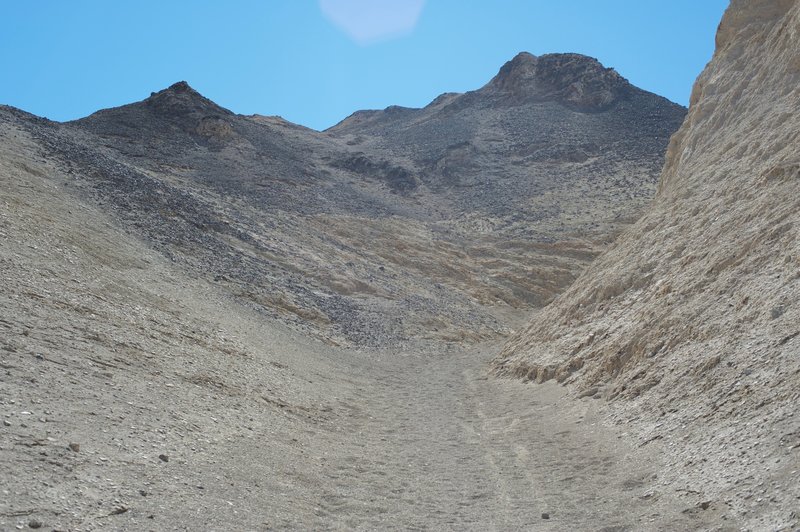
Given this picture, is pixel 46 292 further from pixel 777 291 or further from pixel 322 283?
pixel 322 283

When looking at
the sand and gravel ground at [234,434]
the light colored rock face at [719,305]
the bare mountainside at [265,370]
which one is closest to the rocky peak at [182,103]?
the bare mountainside at [265,370]

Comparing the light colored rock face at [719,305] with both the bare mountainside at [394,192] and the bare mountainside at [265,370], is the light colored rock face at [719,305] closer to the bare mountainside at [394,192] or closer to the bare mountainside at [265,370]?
the bare mountainside at [265,370]

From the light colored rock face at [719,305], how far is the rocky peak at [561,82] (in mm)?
47918

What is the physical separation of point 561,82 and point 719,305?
63758 mm

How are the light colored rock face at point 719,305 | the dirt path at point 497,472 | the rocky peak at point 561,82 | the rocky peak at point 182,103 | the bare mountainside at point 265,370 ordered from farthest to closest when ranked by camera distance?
the rocky peak at point 561,82 → the rocky peak at point 182,103 → the dirt path at point 497,472 → the light colored rock face at point 719,305 → the bare mountainside at point 265,370

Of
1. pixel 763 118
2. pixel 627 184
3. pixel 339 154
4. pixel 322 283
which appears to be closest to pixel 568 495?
pixel 763 118

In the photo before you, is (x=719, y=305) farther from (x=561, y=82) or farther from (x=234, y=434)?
(x=561, y=82)

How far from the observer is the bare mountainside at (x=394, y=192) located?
25.1 m

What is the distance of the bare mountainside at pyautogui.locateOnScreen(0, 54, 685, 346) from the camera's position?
25.1 meters

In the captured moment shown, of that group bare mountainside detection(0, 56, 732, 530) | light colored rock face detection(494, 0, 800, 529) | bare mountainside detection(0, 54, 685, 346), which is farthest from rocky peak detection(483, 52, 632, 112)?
light colored rock face detection(494, 0, 800, 529)

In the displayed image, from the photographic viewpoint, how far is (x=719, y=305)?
1005 centimetres

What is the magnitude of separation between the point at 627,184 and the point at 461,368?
2990 centimetres

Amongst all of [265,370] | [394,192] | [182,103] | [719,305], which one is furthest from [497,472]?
[182,103]

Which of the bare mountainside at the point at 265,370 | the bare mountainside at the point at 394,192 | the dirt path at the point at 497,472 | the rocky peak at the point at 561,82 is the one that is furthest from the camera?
the rocky peak at the point at 561,82
